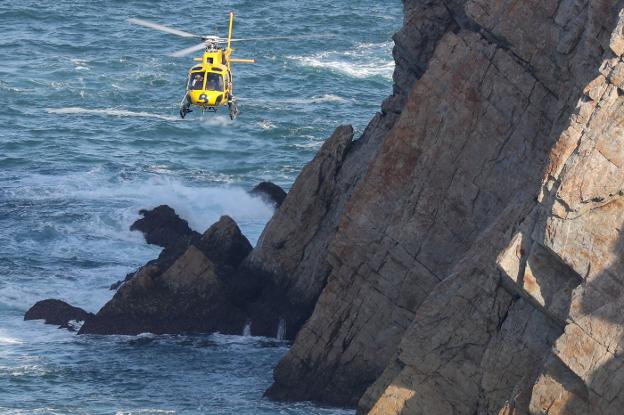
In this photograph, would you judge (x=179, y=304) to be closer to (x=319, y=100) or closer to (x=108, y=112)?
(x=108, y=112)

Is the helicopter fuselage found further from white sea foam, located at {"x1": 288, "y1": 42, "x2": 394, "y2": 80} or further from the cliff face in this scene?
white sea foam, located at {"x1": 288, "y1": 42, "x2": 394, "y2": 80}

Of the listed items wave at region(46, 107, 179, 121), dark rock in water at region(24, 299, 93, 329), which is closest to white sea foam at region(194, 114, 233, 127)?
wave at region(46, 107, 179, 121)

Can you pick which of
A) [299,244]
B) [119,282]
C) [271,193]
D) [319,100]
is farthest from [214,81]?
[319,100]

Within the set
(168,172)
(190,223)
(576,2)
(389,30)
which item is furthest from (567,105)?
(389,30)

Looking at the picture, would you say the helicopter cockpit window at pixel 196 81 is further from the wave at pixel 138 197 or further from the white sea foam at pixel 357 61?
the white sea foam at pixel 357 61

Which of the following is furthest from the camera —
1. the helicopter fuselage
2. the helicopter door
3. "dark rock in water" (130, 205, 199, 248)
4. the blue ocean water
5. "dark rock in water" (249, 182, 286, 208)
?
"dark rock in water" (249, 182, 286, 208)

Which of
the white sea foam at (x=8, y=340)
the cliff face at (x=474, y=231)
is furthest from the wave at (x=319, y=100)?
the white sea foam at (x=8, y=340)

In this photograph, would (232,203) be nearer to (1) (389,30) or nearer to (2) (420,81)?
(2) (420,81)
